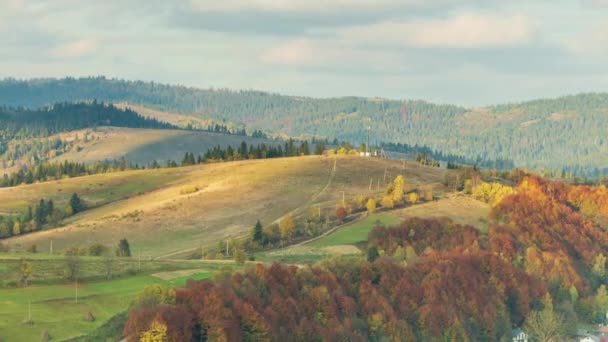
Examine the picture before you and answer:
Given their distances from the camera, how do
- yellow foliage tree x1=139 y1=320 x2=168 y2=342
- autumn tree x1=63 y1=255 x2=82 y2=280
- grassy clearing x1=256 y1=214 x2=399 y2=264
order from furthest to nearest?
grassy clearing x1=256 y1=214 x2=399 y2=264, autumn tree x1=63 y1=255 x2=82 y2=280, yellow foliage tree x1=139 y1=320 x2=168 y2=342

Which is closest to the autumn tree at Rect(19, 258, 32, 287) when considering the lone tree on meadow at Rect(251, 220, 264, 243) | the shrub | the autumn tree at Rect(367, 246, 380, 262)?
the shrub

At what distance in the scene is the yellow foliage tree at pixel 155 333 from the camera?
107 metres

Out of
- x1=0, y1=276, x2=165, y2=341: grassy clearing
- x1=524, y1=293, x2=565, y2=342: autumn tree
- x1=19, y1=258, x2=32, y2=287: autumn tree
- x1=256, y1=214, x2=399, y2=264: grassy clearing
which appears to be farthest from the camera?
x1=256, y1=214, x2=399, y2=264: grassy clearing

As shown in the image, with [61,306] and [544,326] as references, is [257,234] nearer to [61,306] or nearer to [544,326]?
[544,326]

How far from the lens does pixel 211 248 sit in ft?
636

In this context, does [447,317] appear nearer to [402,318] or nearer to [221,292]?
[402,318]

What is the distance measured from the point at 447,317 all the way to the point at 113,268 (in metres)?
44.3

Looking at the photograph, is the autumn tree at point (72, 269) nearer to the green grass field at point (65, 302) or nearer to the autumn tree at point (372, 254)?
the green grass field at point (65, 302)

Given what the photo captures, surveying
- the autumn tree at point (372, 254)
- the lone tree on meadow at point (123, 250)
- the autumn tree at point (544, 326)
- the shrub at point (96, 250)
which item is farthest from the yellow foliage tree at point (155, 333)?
the autumn tree at point (372, 254)

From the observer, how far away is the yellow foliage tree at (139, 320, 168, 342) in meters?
107

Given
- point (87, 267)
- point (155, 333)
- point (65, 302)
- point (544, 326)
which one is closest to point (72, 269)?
point (87, 267)

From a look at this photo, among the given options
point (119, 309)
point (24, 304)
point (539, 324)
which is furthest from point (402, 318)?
point (24, 304)

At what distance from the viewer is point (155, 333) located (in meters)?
108

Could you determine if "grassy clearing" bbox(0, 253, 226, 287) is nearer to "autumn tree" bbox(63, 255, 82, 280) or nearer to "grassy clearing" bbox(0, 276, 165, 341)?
"autumn tree" bbox(63, 255, 82, 280)
